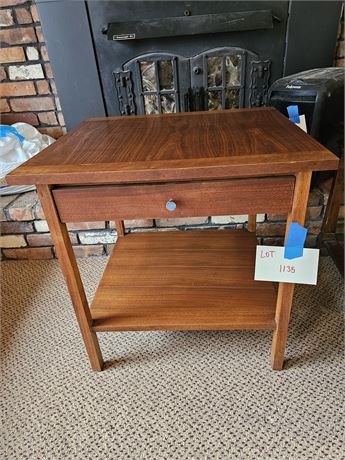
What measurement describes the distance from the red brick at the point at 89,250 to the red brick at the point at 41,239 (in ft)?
0.11

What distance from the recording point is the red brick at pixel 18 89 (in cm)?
122

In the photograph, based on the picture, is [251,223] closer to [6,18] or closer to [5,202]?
[5,202]

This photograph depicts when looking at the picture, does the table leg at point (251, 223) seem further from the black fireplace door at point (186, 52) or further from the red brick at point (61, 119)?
the red brick at point (61, 119)

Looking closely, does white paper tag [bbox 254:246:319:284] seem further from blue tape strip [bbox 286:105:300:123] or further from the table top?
blue tape strip [bbox 286:105:300:123]

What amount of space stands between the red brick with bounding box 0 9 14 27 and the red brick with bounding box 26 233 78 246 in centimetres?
77

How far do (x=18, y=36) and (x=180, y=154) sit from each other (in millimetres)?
1008

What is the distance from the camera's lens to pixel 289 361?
79 cm

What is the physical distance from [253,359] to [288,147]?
541 mm

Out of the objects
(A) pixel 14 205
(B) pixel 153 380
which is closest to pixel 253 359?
(B) pixel 153 380

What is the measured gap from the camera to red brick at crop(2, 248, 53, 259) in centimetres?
125

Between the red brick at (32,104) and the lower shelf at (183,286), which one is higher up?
the red brick at (32,104)

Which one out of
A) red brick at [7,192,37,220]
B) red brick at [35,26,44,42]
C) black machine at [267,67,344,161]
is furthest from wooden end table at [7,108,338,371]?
red brick at [35,26,44,42]

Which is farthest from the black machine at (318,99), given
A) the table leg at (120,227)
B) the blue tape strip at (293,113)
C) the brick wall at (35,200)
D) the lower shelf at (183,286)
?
the table leg at (120,227)

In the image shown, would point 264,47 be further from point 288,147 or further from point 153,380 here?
point 153,380
